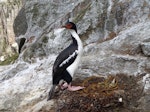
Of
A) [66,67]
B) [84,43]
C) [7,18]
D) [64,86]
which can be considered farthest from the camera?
[7,18]

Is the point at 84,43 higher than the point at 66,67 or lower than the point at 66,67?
lower

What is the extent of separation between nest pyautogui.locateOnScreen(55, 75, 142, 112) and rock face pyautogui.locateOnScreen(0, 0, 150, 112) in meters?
0.28

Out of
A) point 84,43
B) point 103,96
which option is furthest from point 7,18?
point 103,96

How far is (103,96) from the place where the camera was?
7.73 metres

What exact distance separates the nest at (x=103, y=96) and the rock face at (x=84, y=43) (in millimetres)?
279

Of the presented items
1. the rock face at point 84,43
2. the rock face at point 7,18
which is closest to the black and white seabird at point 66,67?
the rock face at point 84,43

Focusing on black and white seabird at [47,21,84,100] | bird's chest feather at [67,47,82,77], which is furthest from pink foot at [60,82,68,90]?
bird's chest feather at [67,47,82,77]

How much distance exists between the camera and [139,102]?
307 inches

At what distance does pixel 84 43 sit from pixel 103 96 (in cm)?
406

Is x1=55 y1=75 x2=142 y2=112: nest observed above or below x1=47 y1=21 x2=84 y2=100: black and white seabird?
below

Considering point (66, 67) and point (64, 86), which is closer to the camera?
point (66, 67)

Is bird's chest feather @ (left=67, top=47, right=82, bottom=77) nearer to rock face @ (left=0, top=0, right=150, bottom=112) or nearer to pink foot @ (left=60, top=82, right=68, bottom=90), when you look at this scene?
pink foot @ (left=60, top=82, right=68, bottom=90)

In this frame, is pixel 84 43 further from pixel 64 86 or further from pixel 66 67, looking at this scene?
pixel 66 67

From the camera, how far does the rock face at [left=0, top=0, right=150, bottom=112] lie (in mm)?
9016
